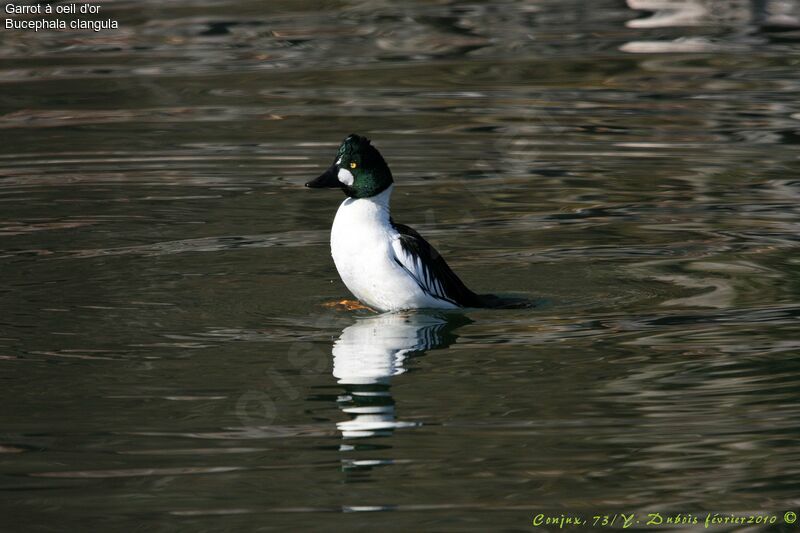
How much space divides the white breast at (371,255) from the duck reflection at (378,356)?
18 centimetres

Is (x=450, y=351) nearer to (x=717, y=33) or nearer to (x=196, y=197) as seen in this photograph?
(x=196, y=197)

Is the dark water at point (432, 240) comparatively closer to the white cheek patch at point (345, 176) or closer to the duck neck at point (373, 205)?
the duck neck at point (373, 205)

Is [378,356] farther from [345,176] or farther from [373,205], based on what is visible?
[345,176]

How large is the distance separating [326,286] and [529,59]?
25.4 feet

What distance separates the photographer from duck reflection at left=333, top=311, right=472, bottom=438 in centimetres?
662

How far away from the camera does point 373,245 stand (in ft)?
26.4

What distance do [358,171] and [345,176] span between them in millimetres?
82

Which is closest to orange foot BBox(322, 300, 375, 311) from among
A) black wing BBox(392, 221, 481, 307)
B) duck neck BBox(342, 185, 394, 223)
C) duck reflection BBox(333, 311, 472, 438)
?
duck reflection BBox(333, 311, 472, 438)

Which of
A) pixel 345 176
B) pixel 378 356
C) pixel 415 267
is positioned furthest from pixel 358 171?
pixel 378 356

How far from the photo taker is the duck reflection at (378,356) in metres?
6.62

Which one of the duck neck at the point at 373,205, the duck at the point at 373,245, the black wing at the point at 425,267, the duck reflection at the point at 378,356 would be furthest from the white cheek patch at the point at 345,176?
the duck reflection at the point at 378,356

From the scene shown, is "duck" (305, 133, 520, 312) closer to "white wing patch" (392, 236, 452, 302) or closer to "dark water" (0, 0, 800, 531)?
"white wing patch" (392, 236, 452, 302)

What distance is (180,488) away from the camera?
19.1 ft

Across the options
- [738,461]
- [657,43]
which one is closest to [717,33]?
[657,43]
